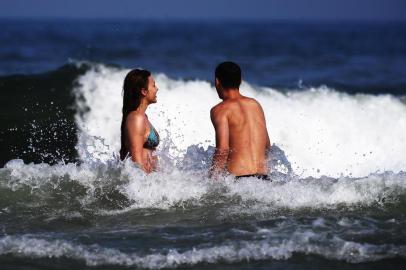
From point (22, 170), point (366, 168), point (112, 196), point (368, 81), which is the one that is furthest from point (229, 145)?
point (368, 81)

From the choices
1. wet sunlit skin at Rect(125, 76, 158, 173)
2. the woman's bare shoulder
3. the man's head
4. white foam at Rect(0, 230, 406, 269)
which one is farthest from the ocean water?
the man's head

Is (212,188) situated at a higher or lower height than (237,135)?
lower

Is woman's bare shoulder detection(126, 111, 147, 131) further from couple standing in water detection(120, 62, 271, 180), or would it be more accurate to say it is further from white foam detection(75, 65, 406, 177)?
white foam detection(75, 65, 406, 177)

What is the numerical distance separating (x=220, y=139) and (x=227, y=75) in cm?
55

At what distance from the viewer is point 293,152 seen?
11.5 metres

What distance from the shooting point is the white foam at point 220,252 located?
213 inches

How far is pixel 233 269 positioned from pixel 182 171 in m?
2.02

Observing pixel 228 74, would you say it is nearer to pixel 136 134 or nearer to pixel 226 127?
pixel 226 127

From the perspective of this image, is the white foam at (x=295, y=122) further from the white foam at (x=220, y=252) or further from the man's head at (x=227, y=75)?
the white foam at (x=220, y=252)

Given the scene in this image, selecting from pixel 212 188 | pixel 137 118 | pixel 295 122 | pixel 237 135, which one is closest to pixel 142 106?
pixel 137 118

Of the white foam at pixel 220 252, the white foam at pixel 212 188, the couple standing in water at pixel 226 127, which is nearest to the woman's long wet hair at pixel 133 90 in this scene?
the couple standing in water at pixel 226 127

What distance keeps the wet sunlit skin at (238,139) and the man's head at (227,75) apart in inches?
5.8

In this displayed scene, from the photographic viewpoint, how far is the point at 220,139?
655 cm

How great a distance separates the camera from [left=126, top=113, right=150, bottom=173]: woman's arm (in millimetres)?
6625
